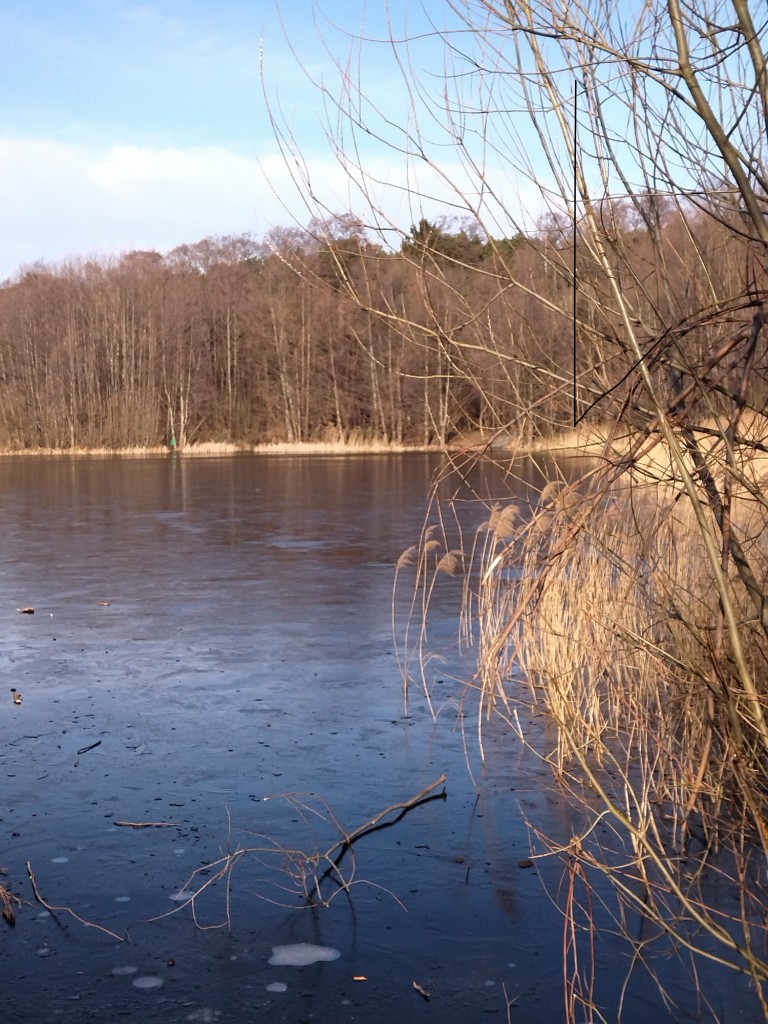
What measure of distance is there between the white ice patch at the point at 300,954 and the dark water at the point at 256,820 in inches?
1.3

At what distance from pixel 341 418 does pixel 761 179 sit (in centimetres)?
4980

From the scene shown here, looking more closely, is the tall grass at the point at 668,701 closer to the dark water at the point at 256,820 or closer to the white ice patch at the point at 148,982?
the dark water at the point at 256,820

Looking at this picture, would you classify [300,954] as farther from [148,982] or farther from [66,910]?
[66,910]

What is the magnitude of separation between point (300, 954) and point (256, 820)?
3.60 ft

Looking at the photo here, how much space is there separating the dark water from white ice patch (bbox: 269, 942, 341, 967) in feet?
0.11

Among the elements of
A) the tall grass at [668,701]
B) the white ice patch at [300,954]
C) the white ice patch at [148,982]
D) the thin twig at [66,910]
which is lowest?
the white ice patch at [300,954]

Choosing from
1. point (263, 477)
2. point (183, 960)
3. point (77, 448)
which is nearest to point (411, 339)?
point (183, 960)

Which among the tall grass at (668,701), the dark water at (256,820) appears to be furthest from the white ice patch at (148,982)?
the tall grass at (668,701)

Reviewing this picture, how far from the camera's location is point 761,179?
2734 mm

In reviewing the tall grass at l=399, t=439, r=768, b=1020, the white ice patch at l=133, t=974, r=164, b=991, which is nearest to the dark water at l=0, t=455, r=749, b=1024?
the white ice patch at l=133, t=974, r=164, b=991

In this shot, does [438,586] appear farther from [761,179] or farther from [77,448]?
[77,448]

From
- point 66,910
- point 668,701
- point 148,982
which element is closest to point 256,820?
point 66,910

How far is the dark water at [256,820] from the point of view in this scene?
349 centimetres

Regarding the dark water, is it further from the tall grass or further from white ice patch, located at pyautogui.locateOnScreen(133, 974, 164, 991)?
the tall grass
